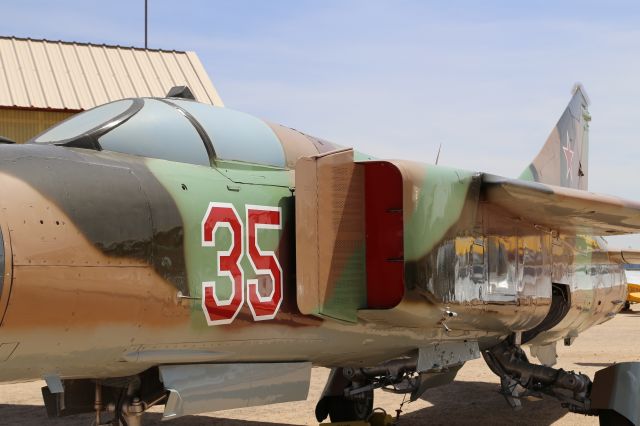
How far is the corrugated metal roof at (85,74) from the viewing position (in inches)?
718

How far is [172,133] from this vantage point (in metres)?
5.18

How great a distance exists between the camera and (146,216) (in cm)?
450

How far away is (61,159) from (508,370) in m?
5.30

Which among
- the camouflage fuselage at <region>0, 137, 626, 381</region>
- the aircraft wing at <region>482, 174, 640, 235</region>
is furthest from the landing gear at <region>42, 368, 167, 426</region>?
the aircraft wing at <region>482, 174, 640, 235</region>

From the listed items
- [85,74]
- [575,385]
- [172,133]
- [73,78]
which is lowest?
[575,385]

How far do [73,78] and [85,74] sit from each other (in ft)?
1.12

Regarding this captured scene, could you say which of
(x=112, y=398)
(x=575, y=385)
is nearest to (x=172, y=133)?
(x=112, y=398)

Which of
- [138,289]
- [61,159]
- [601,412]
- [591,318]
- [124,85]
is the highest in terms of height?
[124,85]

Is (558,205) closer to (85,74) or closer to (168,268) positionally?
(168,268)

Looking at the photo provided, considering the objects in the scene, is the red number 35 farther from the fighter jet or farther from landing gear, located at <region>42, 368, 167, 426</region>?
landing gear, located at <region>42, 368, 167, 426</region>

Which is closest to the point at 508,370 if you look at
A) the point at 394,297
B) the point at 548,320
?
the point at 548,320

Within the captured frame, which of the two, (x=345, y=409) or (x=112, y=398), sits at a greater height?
(x=112, y=398)

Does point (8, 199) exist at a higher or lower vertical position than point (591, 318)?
higher

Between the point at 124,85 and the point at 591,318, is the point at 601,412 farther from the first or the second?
the point at 124,85
